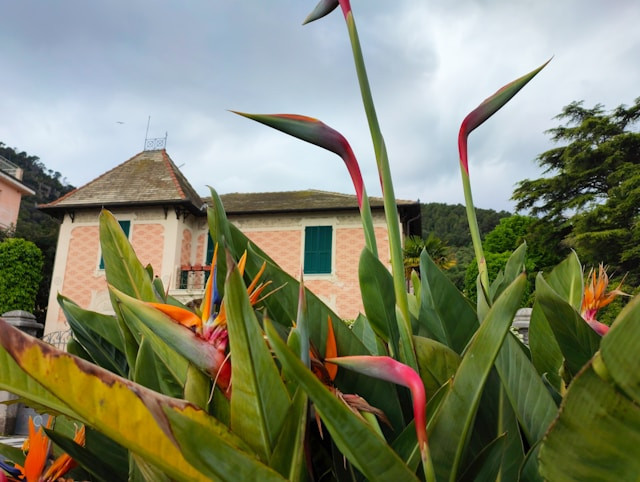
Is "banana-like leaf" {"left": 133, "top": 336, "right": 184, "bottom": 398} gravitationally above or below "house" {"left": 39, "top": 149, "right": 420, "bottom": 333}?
below

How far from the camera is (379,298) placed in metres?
0.57

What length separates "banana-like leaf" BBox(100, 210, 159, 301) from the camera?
0.65 metres

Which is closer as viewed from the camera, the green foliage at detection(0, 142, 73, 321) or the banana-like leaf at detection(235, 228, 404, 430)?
the banana-like leaf at detection(235, 228, 404, 430)

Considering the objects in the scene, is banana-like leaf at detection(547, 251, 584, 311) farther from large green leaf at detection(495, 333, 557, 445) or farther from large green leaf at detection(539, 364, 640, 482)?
large green leaf at detection(539, 364, 640, 482)

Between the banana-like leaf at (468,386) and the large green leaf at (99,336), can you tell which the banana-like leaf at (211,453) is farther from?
the large green leaf at (99,336)

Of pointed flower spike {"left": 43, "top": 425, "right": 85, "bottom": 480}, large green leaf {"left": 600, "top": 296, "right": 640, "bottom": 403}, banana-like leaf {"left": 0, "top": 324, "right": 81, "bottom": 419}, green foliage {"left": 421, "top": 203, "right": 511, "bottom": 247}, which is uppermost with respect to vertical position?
green foliage {"left": 421, "top": 203, "right": 511, "bottom": 247}

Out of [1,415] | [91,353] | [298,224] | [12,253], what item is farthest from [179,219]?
[91,353]

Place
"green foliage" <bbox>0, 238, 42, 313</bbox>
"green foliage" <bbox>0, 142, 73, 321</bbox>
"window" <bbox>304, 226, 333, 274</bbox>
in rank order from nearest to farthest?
1. "window" <bbox>304, 226, 333, 274</bbox>
2. "green foliage" <bbox>0, 238, 42, 313</bbox>
3. "green foliage" <bbox>0, 142, 73, 321</bbox>

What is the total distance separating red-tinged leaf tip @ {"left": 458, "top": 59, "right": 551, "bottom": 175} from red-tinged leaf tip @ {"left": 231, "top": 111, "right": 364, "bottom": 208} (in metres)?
0.18

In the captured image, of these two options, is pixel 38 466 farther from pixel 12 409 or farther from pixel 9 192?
pixel 9 192

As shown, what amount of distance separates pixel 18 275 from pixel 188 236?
16.2 ft

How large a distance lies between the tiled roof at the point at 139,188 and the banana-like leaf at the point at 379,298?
37.5 ft

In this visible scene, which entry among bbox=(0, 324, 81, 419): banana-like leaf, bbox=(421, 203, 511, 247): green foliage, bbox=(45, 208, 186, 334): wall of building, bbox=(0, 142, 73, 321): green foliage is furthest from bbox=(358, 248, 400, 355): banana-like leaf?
bbox=(421, 203, 511, 247): green foliage

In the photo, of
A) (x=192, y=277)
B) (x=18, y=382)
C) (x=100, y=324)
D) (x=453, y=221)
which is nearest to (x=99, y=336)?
(x=100, y=324)
